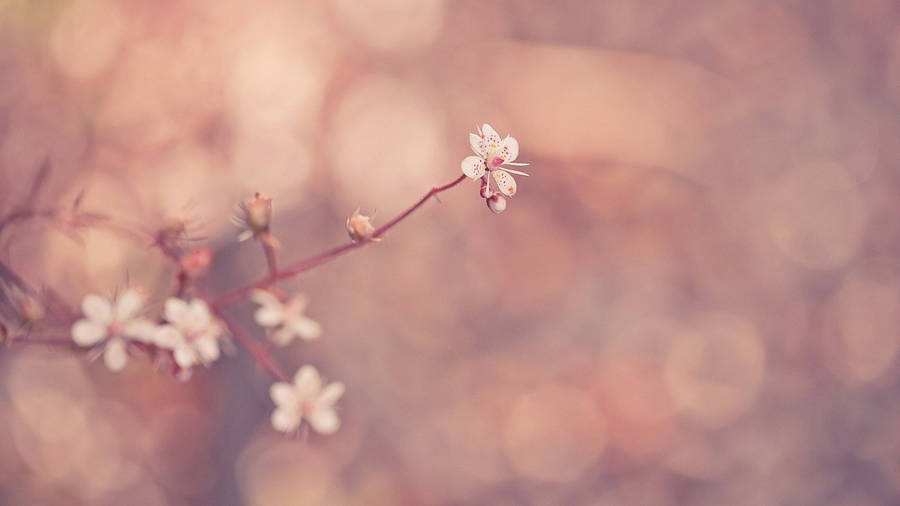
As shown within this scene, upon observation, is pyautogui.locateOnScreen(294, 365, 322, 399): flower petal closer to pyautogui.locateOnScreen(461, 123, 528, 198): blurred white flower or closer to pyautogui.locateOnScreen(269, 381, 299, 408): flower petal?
pyautogui.locateOnScreen(269, 381, 299, 408): flower petal

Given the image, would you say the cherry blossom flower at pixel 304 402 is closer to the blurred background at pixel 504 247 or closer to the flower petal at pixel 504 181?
the flower petal at pixel 504 181

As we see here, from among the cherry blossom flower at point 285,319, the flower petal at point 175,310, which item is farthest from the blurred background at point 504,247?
the flower petal at point 175,310

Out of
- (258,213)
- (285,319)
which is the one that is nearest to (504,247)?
(285,319)

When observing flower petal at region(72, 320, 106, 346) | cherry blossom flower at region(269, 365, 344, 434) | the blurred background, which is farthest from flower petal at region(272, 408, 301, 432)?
the blurred background

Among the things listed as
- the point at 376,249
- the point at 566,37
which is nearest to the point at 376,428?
the point at 376,249

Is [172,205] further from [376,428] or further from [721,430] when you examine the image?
[721,430]

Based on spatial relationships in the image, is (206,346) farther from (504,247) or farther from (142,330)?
(504,247)
